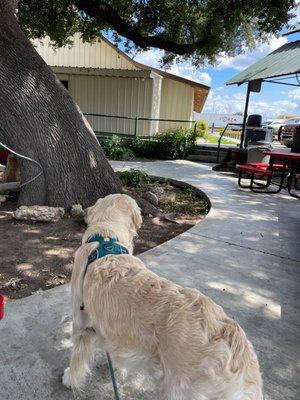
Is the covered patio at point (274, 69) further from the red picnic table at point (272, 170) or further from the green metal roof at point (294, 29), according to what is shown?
the red picnic table at point (272, 170)

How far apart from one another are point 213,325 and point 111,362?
799mm

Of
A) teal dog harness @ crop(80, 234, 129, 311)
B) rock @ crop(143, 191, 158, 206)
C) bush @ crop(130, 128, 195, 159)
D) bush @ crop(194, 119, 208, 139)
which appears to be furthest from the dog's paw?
bush @ crop(194, 119, 208, 139)

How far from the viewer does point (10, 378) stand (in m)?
2.29

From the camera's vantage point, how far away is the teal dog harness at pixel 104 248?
6.92 ft

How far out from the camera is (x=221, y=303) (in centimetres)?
337

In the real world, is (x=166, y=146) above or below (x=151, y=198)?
above

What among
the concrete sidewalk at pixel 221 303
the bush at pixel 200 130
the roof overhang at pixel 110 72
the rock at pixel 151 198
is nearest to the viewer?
the concrete sidewalk at pixel 221 303

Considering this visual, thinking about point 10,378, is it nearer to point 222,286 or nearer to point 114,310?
point 114,310

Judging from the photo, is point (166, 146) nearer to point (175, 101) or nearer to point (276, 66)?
point (276, 66)

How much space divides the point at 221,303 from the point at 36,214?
10.5 ft

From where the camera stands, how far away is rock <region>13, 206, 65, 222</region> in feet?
17.7

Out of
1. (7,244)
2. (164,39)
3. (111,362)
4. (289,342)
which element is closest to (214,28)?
(164,39)

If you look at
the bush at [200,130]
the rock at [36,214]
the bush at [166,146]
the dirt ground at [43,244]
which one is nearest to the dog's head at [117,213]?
the dirt ground at [43,244]

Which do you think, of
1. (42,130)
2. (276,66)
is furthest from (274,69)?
(42,130)
